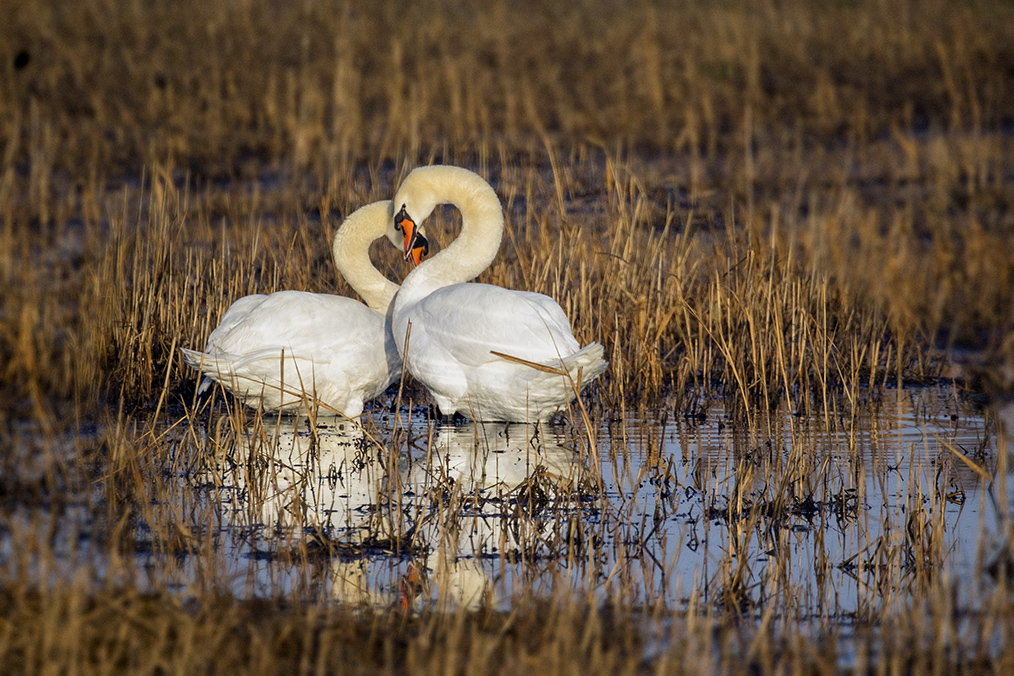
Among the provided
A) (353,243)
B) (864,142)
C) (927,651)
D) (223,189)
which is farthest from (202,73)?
(927,651)

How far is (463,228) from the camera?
6.65 meters

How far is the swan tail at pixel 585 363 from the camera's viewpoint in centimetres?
537

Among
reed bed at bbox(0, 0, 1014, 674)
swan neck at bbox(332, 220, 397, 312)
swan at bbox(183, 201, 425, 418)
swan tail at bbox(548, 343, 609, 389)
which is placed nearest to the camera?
reed bed at bbox(0, 0, 1014, 674)

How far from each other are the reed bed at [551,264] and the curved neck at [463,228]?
750 mm

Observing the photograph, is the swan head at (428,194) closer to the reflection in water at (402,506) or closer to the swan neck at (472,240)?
the swan neck at (472,240)

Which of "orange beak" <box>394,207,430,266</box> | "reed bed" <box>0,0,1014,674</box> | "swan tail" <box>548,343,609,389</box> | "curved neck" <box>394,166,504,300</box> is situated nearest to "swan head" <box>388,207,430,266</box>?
"orange beak" <box>394,207,430,266</box>

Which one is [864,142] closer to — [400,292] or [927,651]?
[400,292]

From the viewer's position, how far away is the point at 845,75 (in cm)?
1667

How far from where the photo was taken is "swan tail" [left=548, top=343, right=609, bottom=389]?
537 centimetres

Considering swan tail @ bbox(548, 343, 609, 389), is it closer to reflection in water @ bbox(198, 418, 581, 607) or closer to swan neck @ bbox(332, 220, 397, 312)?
reflection in water @ bbox(198, 418, 581, 607)

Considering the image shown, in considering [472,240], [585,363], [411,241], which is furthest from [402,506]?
[411,241]

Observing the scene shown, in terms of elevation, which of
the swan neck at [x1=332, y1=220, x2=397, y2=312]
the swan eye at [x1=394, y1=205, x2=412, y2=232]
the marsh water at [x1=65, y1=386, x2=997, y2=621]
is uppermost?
the swan eye at [x1=394, y1=205, x2=412, y2=232]

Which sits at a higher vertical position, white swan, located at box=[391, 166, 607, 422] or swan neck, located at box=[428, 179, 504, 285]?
swan neck, located at box=[428, 179, 504, 285]

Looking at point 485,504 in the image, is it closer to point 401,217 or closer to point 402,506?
point 402,506
